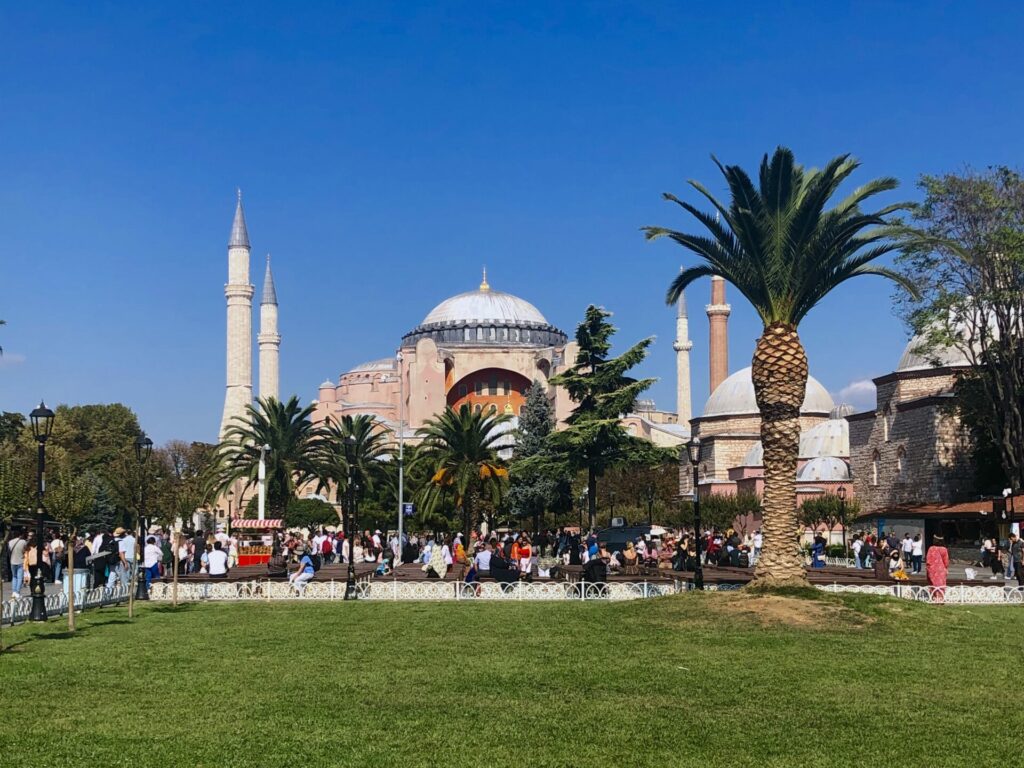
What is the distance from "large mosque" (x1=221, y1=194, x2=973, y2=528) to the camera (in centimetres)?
4197

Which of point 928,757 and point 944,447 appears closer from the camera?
point 928,757

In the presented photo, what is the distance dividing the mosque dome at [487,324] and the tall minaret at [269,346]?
14861mm

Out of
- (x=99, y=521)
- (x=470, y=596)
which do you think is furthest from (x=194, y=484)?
(x=470, y=596)

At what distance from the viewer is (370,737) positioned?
7.43m

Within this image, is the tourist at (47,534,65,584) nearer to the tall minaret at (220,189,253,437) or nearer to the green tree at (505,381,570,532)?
the green tree at (505,381,570,532)

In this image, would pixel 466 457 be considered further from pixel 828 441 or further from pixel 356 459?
pixel 828 441

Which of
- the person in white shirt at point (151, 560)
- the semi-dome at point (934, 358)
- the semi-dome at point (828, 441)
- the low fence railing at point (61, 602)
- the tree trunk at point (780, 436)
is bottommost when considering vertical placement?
the low fence railing at point (61, 602)

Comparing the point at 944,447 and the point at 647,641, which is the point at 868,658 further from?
the point at 944,447

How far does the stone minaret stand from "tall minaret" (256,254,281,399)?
23976 millimetres

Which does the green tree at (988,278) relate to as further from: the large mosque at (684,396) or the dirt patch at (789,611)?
the dirt patch at (789,611)

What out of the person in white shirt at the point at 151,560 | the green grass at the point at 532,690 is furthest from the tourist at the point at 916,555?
the person in white shirt at the point at 151,560

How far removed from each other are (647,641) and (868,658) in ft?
7.33

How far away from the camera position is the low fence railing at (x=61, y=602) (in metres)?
15.7

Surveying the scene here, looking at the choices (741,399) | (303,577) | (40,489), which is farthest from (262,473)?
(741,399)
